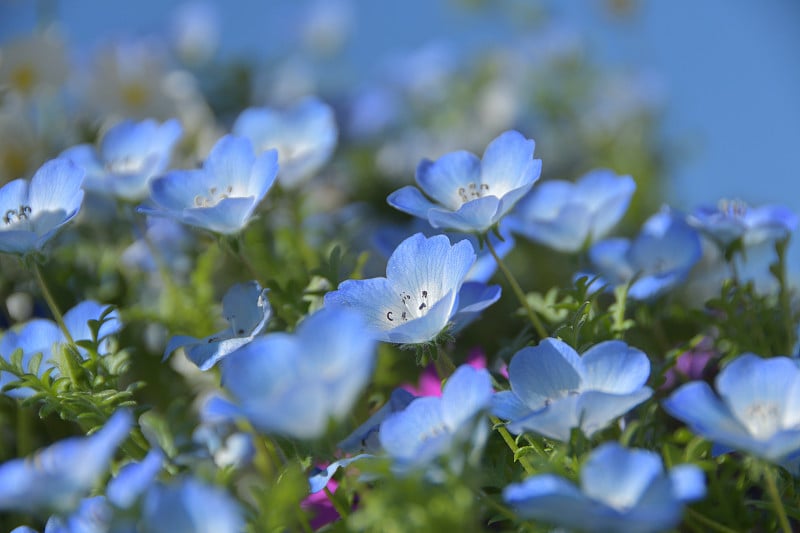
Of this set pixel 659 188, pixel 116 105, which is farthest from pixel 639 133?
pixel 116 105

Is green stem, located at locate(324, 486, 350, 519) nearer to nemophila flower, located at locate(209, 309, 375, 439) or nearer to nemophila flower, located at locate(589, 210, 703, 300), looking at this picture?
nemophila flower, located at locate(209, 309, 375, 439)

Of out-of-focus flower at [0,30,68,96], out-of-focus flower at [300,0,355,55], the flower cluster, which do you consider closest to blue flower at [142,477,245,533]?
the flower cluster

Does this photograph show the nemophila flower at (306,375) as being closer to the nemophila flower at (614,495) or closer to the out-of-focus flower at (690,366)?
the nemophila flower at (614,495)

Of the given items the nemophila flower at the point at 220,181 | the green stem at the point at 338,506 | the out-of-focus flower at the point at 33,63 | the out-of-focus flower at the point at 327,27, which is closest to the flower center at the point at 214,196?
the nemophila flower at the point at 220,181

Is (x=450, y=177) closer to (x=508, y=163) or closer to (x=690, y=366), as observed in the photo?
(x=508, y=163)

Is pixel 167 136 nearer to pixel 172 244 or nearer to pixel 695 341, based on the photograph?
pixel 172 244

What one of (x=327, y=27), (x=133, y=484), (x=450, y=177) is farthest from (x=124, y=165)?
(x=327, y=27)

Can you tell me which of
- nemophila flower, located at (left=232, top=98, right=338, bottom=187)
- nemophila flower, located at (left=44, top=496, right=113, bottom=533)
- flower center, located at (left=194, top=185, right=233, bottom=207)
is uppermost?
flower center, located at (left=194, top=185, right=233, bottom=207)
